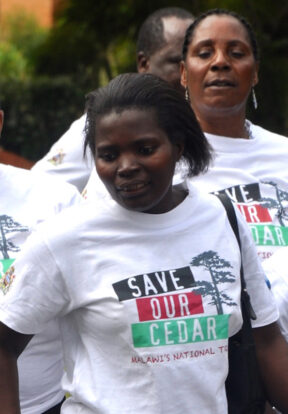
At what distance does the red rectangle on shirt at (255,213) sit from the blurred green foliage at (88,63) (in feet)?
15.5

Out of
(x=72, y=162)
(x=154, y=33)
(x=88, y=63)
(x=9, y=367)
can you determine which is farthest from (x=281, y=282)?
(x=88, y=63)

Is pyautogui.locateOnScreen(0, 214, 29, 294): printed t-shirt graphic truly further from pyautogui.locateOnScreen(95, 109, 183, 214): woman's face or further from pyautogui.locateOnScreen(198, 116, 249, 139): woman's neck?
pyautogui.locateOnScreen(198, 116, 249, 139): woman's neck

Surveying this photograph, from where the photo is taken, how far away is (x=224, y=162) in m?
3.93

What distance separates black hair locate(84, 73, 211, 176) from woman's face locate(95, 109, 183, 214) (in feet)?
0.09

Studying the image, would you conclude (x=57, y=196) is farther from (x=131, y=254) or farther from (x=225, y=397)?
(x=225, y=397)

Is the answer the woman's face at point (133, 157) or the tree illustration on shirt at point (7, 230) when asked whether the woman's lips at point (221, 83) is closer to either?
the tree illustration on shirt at point (7, 230)

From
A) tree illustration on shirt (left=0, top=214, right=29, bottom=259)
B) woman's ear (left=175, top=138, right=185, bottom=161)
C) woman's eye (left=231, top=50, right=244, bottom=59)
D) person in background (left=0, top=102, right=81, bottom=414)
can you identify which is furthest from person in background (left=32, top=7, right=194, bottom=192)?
woman's ear (left=175, top=138, right=185, bottom=161)

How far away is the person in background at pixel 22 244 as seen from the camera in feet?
10.5

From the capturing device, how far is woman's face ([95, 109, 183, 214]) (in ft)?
9.07

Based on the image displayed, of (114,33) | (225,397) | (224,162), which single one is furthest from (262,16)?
(225,397)

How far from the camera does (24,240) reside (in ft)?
10.6

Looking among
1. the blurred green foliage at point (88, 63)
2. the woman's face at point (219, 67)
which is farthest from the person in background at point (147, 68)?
the blurred green foliage at point (88, 63)

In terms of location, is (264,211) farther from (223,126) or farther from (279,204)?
(223,126)

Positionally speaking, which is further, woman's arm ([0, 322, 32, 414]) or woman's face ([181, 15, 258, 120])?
woman's face ([181, 15, 258, 120])
